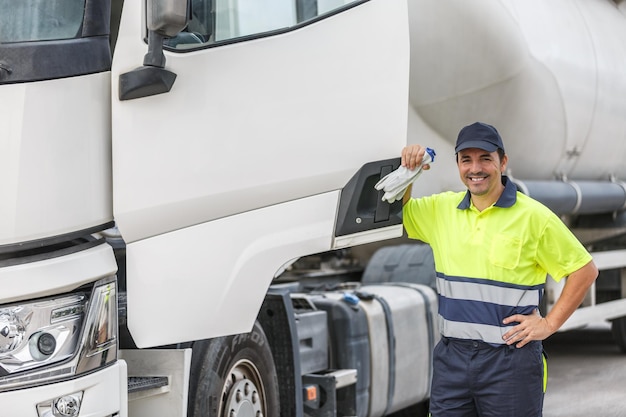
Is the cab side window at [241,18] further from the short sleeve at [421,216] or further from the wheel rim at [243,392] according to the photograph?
the wheel rim at [243,392]

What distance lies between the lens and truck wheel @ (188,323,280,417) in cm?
448

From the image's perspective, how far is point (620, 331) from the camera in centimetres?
1092

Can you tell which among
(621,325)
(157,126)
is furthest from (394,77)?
(621,325)

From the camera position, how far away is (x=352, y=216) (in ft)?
14.2

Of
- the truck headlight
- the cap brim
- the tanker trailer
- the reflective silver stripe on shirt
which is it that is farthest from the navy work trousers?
the tanker trailer

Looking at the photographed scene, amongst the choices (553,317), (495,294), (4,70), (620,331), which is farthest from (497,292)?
(620,331)

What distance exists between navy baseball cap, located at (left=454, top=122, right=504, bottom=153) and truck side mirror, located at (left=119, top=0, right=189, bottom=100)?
105 centimetres

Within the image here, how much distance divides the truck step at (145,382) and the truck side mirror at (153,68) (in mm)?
1079

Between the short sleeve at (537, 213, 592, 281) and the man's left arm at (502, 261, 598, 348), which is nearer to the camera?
the man's left arm at (502, 261, 598, 348)

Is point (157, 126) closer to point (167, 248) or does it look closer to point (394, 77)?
point (167, 248)

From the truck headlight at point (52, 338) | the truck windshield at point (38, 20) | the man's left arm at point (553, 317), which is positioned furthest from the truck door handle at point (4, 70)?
the man's left arm at point (553, 317)

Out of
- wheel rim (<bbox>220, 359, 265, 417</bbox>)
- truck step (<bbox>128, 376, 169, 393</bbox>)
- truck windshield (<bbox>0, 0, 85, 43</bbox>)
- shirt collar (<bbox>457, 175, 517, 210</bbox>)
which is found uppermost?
truck windshield (<bbox>0, 0, 85, 43</bbox>)

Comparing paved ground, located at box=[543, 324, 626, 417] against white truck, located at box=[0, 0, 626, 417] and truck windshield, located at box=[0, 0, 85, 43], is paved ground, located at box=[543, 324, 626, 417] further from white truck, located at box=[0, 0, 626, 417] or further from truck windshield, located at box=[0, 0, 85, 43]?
truck windshield, located at box=[0, 0, 85, 43]

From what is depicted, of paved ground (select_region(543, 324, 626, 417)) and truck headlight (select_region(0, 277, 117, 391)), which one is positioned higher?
truck headlight (select_region(0, 277, 117, 391))
